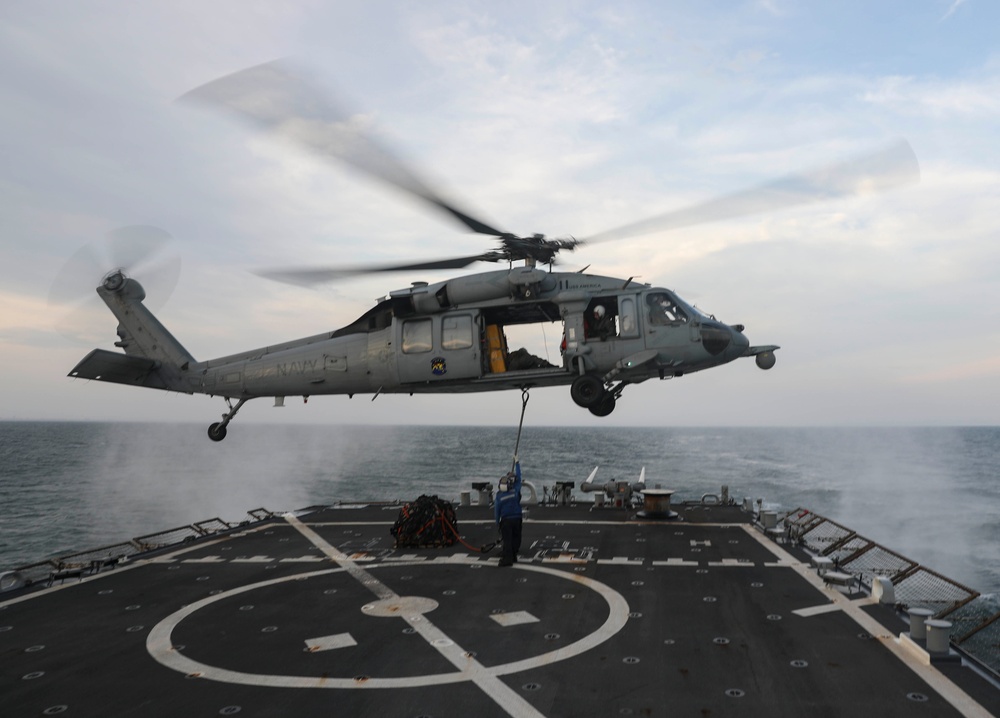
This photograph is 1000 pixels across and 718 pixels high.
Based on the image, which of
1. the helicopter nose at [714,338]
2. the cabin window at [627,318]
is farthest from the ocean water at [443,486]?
the cabin window at [627,318]

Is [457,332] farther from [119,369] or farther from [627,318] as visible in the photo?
[119,369]

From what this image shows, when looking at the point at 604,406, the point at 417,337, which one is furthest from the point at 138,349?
the point at 604,406

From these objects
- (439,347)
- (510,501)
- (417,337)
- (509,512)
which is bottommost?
(509,512)

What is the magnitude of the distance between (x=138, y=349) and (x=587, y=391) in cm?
1494

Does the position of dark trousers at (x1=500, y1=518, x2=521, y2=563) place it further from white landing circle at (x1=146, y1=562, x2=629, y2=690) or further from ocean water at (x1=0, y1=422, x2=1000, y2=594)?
ocean water at (x1=0, y1=422, x2=1000, y2=594)

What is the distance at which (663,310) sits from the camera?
54.5ft

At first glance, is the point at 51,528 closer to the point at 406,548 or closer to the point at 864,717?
the point at 406,548

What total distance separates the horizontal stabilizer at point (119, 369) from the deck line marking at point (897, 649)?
19.0 metres

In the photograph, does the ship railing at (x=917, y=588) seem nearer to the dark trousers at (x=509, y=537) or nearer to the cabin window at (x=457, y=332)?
the dark trousers at (x=509, y=537)

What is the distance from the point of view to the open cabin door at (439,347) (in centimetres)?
1703

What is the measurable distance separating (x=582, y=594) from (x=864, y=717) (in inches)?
227

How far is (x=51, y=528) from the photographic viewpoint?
4631 centimetres

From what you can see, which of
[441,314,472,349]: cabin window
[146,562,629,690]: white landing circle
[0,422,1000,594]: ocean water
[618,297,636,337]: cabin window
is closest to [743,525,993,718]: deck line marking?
[146,562,629,690]: white landing circle

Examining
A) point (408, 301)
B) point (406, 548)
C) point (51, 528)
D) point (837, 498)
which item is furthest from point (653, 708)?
point (837, 498)
